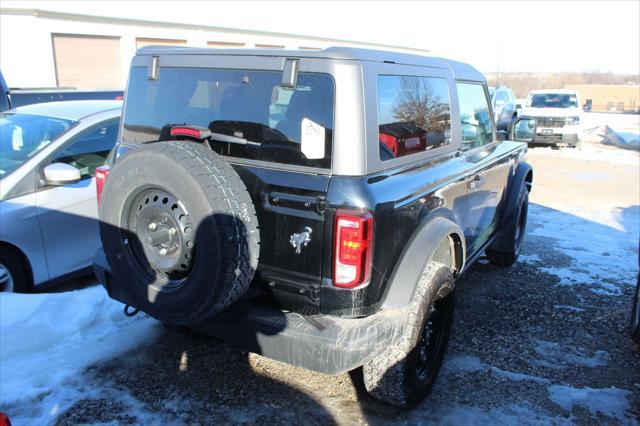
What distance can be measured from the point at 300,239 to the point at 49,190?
2.73m

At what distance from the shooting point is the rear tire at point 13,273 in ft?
12.9

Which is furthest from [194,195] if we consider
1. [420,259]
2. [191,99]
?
[420,259]

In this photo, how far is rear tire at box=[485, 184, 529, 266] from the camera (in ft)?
16.8

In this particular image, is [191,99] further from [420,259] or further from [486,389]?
[486,389]

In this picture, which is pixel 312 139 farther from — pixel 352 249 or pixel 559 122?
pixel 559 122

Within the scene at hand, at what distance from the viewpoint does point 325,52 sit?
259cm

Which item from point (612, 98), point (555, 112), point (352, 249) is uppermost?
Answer: point (612, 98)

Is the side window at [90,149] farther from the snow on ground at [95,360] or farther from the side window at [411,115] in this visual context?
the side window at [411,115]

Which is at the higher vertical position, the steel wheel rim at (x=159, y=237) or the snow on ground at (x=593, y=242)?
the steel wheel rim at (x=159, y=237)

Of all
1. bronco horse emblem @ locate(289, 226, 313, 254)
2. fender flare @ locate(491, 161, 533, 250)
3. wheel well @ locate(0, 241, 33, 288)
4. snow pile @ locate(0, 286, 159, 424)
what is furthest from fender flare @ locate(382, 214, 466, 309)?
wheel well @ locate(0, 241, 33, 288)

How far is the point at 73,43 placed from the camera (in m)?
19.5

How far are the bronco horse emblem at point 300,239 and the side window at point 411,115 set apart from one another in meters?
0.57

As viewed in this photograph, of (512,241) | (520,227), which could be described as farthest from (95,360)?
(520,227)

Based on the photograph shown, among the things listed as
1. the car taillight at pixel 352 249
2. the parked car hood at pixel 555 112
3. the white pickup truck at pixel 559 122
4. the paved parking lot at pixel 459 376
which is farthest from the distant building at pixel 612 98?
the car taillight at pixel 352 249
